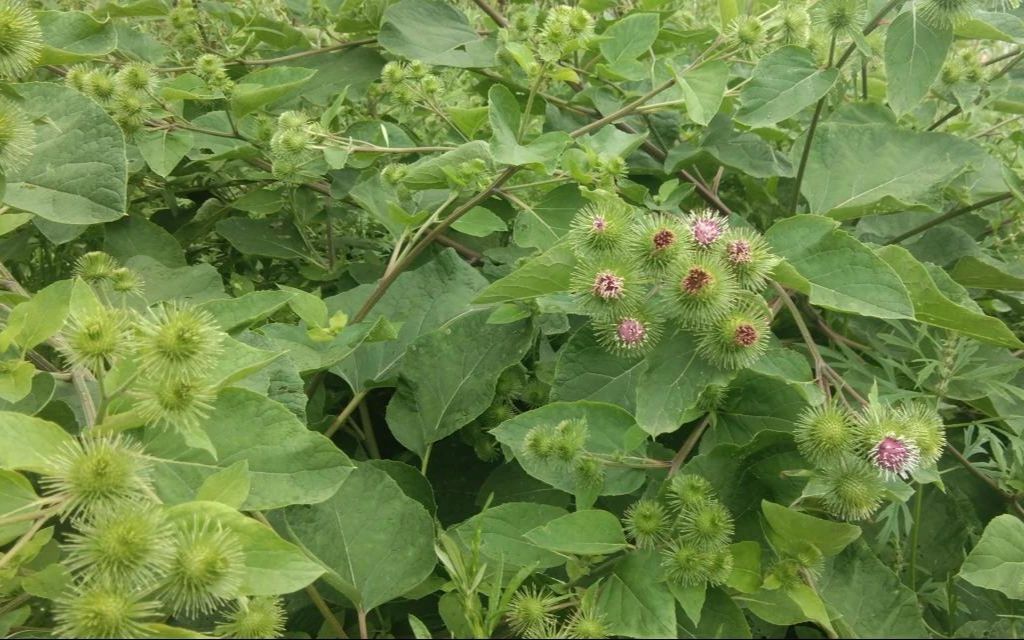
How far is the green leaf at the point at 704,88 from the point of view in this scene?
4.06 ft

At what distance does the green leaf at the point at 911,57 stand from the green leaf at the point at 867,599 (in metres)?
0.61

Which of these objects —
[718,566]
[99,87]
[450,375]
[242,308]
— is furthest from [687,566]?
[99,87]

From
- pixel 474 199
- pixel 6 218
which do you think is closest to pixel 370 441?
pixel 474 199

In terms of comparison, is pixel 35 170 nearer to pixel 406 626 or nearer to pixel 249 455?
pixel 249 455

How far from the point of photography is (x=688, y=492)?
35.5 inches

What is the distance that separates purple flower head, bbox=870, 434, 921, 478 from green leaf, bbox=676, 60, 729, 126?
1.74 feet

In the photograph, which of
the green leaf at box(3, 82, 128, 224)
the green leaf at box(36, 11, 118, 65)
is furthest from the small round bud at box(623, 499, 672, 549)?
the green leaf at box(36, 11, 118, 65)

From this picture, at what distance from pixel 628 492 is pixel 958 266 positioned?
2.26ft

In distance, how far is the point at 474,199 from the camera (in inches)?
51.5

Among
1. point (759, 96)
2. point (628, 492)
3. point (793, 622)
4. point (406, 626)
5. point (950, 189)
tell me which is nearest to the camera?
point (793, 622)

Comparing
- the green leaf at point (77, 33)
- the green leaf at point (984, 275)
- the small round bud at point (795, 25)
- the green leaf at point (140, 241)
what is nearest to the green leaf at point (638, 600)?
the green leaf at point (984, 275)

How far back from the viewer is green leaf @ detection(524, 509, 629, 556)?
886 mm

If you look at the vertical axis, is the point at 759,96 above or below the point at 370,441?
above

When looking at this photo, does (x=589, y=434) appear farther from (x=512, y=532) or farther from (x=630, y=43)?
(x=630, y=43)
